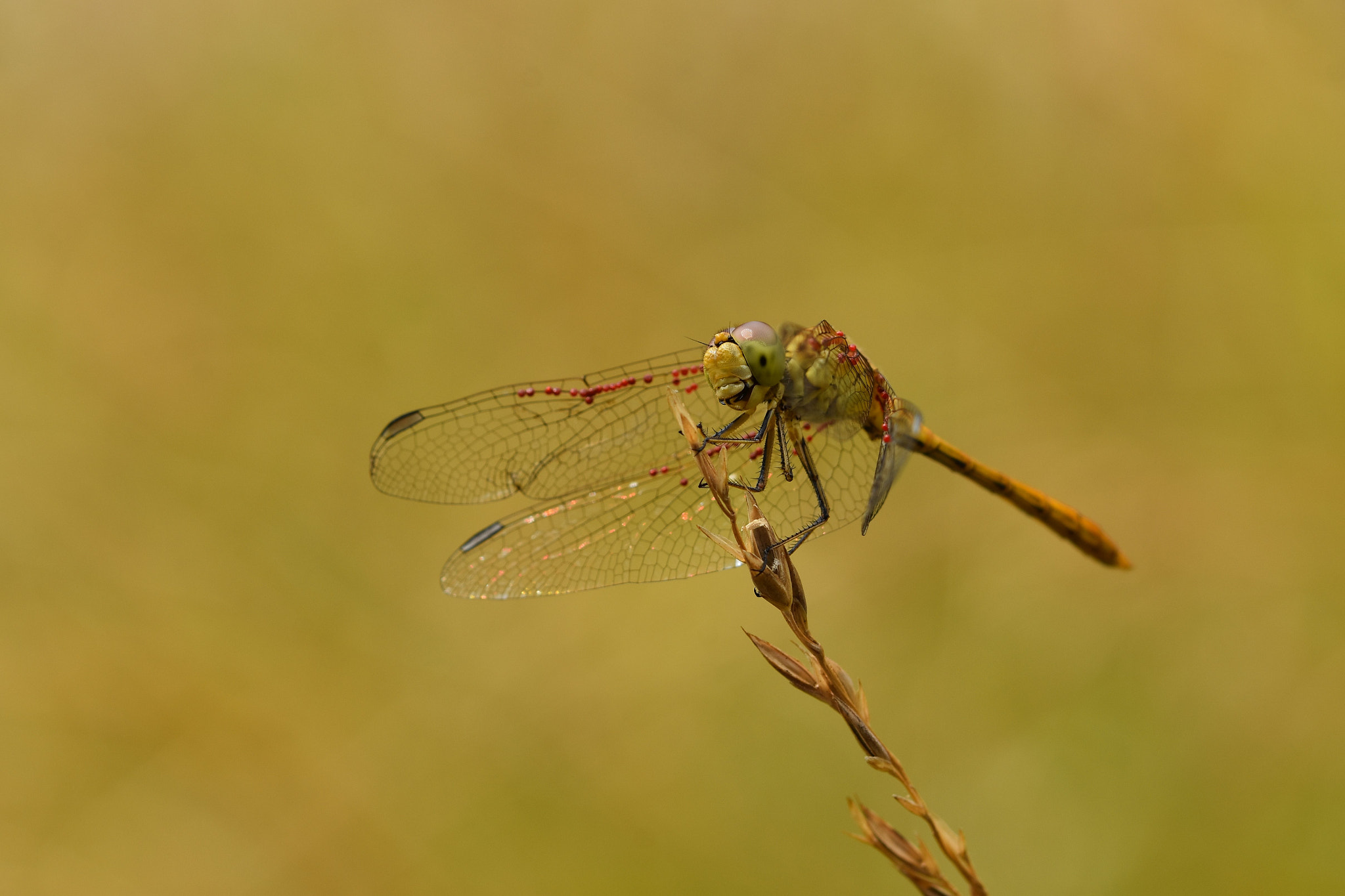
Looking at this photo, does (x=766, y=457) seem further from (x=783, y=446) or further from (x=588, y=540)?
(x=588, y=540)

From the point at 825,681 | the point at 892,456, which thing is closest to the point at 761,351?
the point at 892,456

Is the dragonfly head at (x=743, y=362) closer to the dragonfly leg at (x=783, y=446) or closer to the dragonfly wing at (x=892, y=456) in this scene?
the dragonfly leg at (x=783, y=446)

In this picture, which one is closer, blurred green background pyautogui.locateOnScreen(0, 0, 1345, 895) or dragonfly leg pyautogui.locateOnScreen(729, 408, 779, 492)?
dragonfly leg pyautogui.locateOnScreen(729, 408, 779, 492)

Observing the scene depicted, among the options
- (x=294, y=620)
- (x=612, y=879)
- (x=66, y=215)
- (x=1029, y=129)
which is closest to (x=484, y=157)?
(x=66, y=215)

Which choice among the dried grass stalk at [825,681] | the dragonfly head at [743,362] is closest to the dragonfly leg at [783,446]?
the dragonfly head at [743,362]

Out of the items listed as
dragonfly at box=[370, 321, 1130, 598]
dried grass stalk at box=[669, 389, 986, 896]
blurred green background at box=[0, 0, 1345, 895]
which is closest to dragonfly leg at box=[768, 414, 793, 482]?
dragonfly at box=[370, 321, 1130, 598]

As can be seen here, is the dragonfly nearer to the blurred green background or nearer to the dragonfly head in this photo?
the dragonfly head

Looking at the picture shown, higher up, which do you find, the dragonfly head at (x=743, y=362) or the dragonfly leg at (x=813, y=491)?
the dragonfly head at (x=743, y=362)
